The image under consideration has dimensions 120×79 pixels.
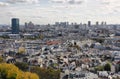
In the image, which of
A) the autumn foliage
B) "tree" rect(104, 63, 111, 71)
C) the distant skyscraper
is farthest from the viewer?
the distant skyscraper

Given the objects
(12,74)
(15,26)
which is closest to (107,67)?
(12,74)

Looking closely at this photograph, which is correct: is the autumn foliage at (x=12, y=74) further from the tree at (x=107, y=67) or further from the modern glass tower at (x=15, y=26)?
the modern glass tower at (x=15, y=26)

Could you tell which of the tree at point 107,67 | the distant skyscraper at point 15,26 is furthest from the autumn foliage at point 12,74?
the distant skyscraper at point 15,26

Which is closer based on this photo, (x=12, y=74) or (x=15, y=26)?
(x=12, y=74)

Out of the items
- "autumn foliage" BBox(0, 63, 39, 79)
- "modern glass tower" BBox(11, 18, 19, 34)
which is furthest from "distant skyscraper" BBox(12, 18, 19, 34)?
"autumn foliage" BBox(0, 63, 39, 79)

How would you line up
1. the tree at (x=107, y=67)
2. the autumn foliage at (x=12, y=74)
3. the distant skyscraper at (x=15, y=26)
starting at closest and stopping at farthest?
the autumn foliage at (x=12, y=74) < the tree at (x=107, y=67) < the distant skyscraper at (x=15, y=26)

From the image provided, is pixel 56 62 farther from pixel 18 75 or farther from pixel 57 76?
pixel 18 75

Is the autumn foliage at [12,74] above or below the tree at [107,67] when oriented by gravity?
above

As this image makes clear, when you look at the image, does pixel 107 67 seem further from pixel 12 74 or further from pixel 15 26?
pixel 15 26

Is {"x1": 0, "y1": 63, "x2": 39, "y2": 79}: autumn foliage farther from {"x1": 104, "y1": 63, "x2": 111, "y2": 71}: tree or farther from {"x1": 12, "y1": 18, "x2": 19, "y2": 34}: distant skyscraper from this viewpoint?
{"x1": 12, "y1": 18, "x2": 19, "y2": 34}: distant skyscraper

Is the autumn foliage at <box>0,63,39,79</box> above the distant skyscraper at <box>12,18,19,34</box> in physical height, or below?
above

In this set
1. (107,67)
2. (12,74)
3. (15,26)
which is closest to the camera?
(12,74)

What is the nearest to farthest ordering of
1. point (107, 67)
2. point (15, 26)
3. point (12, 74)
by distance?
1. point (12, 74)
2. point (107, 67)
3. point (15, 26)
